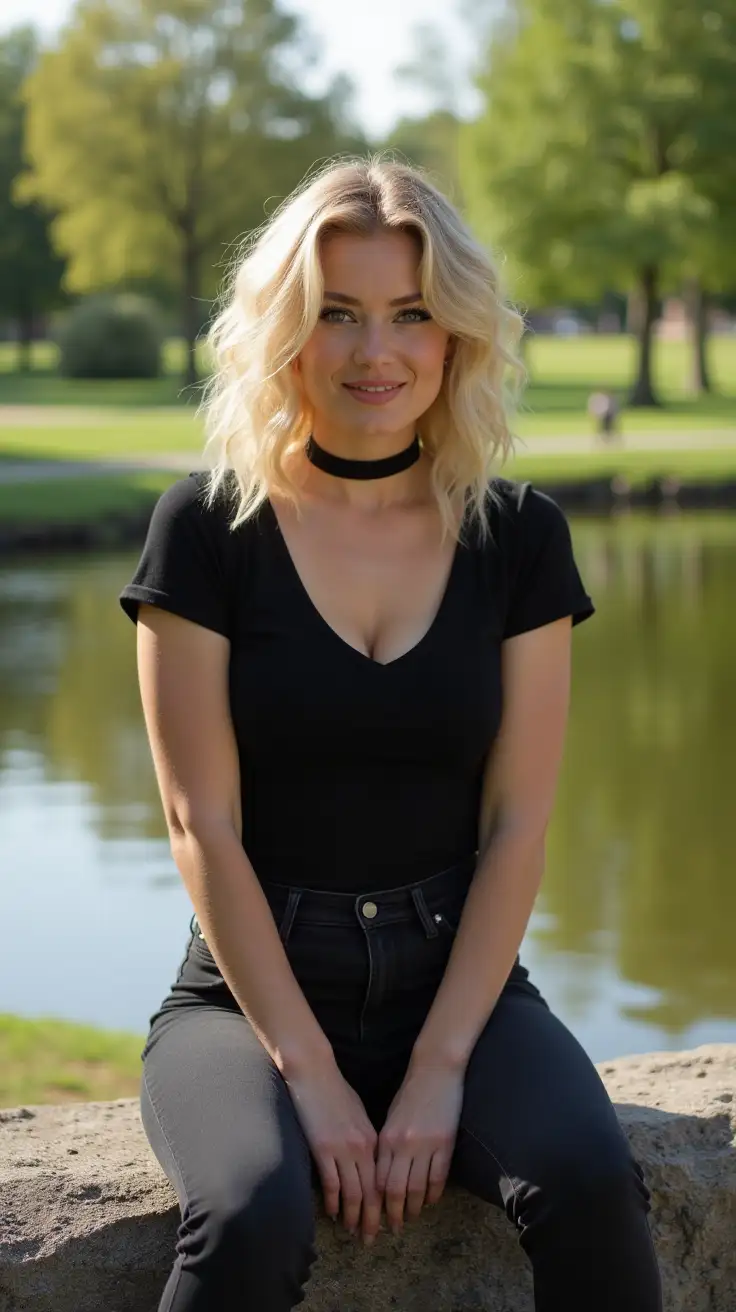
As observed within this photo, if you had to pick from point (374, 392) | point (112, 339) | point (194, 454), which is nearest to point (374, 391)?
point (374, 392)

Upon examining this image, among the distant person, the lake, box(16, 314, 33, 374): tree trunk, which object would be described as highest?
box(16, 314, 33, 374): tree trunk

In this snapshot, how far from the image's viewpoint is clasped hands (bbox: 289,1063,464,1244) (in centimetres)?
258

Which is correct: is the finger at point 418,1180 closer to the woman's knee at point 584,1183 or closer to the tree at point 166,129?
the woman's knee at point 584,1183

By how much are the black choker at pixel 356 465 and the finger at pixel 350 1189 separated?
1122 mm

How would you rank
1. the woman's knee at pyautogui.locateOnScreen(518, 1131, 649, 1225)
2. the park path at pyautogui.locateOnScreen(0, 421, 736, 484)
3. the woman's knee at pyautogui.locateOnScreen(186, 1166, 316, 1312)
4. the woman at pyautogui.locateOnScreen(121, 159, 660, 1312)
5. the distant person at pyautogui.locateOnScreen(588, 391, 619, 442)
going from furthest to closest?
the distant person at pyautogui.locateOnScreen(588, 391, 619, 442)
the park path at pyautogui.locateOnScreen(0, 421, 736, 484)
the woman at pyautogui.locateOnScreen(121, 159, 660, 1312)
the woman's knee at pyautogui.locateOnScreen(518, 1131, 649, 1225)
the woman's knee at pyautogui.locateOnScreen(186, 1166, 316, 1312)

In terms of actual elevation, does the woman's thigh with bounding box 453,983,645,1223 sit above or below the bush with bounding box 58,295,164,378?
below

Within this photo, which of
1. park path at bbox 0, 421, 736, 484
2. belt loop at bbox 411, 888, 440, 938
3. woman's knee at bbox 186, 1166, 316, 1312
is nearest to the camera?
woman's knee at bbox 186, 1166, 316, 1312

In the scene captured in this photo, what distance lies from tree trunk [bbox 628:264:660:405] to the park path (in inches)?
318

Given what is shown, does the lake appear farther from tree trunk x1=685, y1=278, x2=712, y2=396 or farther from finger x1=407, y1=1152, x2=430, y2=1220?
tree trunk x1=685, y1=278, x2=712, y2=396

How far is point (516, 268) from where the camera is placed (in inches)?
1558

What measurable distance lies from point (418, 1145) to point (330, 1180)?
0.44 feet

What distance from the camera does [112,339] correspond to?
47.7 m

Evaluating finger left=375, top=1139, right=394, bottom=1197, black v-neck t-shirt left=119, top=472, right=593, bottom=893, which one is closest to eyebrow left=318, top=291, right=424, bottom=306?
black v-neck t-shirt left=119, top=472, right=593, bottom=893

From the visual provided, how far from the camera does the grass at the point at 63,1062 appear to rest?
5.02 metres
